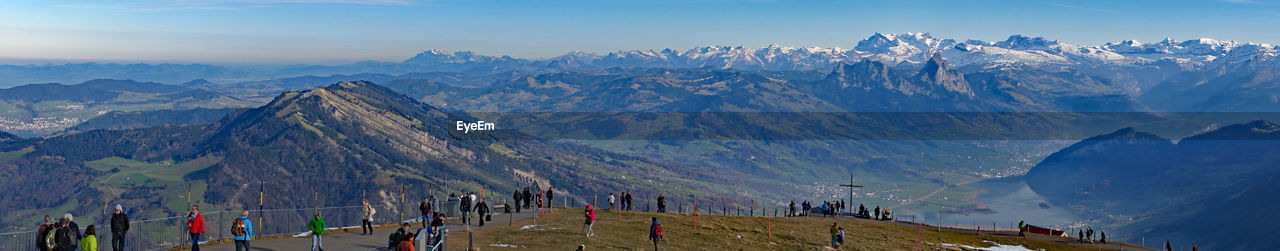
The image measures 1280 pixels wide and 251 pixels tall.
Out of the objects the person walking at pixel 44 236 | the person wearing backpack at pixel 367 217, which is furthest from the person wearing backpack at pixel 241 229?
the person wearing backpack at pixel 367 217

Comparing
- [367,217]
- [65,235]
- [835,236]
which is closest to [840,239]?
[835,236]

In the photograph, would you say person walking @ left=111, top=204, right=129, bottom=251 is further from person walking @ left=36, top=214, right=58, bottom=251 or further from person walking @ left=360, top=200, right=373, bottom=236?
person walking @ left=360, top=200, right=373, bottom=236

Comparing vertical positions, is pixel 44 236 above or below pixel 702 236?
above

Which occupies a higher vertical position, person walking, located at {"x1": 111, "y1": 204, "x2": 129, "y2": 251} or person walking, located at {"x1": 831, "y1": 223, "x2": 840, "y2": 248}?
person walking, located at {"x1": 111, "y1": 204, "x2": 129, "y2": 251}

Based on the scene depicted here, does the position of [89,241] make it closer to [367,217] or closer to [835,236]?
[367,217]

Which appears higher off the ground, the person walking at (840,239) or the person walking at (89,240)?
the person walking at (89,240)

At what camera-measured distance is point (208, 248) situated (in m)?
45.2

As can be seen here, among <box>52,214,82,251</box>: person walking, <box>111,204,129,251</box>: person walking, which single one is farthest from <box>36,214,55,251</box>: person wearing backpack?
<box>111,204,129,251</box>: person walking

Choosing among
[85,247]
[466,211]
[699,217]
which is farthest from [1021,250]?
[85,247]

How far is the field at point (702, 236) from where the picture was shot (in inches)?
1965

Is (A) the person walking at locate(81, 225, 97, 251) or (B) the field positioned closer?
(A) the person walking at locate(81, 225, 97, 251)

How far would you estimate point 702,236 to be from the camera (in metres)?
58.3

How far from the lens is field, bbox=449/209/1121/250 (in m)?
Answer: 49.9

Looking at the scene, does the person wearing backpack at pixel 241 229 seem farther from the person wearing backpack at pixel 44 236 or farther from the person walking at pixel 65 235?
the person wearing backpack at pixel 44 236
